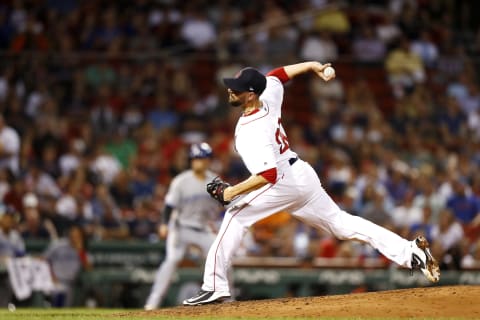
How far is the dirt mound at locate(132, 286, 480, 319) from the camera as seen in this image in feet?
29.4

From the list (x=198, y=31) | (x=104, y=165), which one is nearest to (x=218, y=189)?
(x=104, y=165)

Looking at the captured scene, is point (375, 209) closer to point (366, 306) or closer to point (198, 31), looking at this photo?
point (198, 31)

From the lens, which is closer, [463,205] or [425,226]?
[425,226]

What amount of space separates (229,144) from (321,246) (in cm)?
302

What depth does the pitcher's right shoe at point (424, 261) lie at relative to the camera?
9.28m

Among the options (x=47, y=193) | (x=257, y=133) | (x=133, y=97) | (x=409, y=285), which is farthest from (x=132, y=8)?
(x=257, y=133)

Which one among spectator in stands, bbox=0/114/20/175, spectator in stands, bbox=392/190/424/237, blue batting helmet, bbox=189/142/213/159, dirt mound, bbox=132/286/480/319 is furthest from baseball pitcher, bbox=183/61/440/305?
spectator in stands, bbox=0/114/20/175

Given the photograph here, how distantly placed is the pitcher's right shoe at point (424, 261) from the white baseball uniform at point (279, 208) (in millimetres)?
57

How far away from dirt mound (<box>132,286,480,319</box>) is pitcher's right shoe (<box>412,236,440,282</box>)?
0.21m

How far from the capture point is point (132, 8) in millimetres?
20438

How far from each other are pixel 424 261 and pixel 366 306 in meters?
0.62

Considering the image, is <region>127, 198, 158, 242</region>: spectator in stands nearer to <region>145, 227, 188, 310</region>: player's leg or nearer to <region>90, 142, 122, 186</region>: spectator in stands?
<region>90, 142, 122, 186</region>: spectator in stands

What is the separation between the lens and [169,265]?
13.3 metres

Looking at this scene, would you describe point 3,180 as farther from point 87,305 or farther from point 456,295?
point 456,295
